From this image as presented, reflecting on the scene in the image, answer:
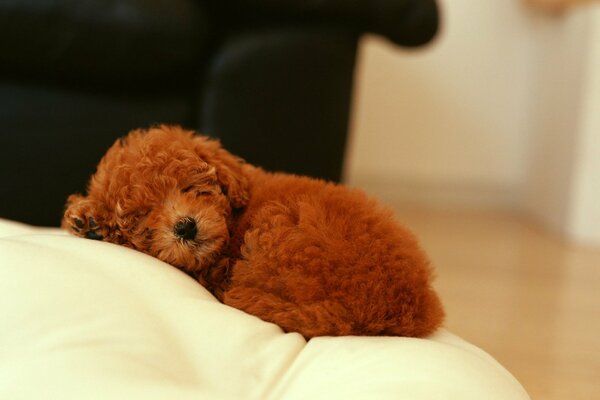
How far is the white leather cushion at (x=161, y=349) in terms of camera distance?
2.15 ft

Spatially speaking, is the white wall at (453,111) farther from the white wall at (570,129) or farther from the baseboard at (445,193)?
the white wall at (570,129)

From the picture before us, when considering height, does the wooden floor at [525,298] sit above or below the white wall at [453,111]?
below

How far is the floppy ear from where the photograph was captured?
87 cm

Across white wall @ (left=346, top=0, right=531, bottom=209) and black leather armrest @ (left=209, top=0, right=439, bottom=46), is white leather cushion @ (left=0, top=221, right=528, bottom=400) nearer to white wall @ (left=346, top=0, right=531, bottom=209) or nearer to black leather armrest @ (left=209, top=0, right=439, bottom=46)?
black leather armrest @ (left=209, top=0, right=439, bottom=46)

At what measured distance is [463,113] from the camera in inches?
129

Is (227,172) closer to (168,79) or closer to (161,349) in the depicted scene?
(161,349)

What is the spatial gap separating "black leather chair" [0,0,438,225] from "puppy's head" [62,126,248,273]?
659 millimetres

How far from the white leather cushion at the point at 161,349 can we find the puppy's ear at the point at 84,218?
0.07 m

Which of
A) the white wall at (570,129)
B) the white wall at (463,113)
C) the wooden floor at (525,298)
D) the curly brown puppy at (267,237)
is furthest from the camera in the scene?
the white wall at (463,113)

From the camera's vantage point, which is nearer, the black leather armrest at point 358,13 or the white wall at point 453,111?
the black leather armrest at point 358,13

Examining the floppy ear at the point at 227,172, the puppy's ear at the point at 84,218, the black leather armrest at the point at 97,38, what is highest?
the black leather armrest at the point at 97,38

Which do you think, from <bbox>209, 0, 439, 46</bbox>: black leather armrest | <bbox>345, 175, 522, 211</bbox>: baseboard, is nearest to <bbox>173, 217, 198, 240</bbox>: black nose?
<bbox>209, 0, 439, 46</bbox>: black leather armrest

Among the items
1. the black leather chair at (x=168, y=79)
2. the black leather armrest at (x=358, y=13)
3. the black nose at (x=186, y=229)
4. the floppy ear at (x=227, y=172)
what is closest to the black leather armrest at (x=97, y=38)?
the black leather chair at (x=168, y=79)

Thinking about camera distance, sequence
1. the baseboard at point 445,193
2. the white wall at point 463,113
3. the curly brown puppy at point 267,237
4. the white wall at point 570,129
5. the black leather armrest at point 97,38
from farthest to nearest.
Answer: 1. the baseboard at point 445,193
2. the white wall at point 463,113
3. the white wall at point 570,129
4. the black leather armrest at point 97,38
5. the curly brown puppy at point 267,237
